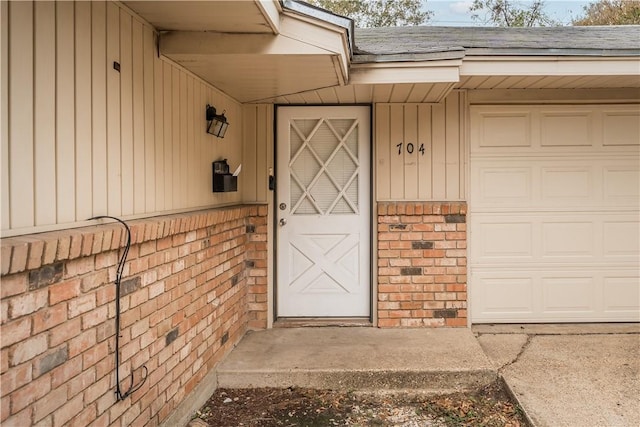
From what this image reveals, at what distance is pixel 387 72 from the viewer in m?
3.19

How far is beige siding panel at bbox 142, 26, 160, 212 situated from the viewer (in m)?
2.32

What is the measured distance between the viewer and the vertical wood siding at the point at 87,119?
4.80ft

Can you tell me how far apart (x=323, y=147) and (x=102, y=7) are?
245 cm

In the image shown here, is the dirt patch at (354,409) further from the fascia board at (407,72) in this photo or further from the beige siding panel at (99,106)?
the fascia board at (407,72)

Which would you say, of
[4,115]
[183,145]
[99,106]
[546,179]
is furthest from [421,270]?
[4,115]

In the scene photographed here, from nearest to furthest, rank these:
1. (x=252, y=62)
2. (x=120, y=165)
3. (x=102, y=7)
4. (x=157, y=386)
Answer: (x=102, y=7), (x=120, y=165), (x=157, y=386), (x=252, y=62)

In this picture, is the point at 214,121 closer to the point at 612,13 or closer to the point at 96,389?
the point at 96,389

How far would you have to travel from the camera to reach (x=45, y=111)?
5.20 feet

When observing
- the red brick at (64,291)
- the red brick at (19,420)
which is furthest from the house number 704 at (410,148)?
the red brick at (19,420)

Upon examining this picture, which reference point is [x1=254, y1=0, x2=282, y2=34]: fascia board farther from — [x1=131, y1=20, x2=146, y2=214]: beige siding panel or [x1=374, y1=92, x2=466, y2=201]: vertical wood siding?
[x1=374, y1=92, x2=466, y2=201]: vertical wood siding

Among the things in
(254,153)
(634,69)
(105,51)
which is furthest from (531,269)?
(105,51)

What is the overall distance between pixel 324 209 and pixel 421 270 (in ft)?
3.48

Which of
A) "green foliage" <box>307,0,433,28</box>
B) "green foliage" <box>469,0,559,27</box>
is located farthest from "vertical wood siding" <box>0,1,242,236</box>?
"green foliage" <box>469,0,559,27</box>

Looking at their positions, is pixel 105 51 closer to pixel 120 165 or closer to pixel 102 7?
pixel 102 7
